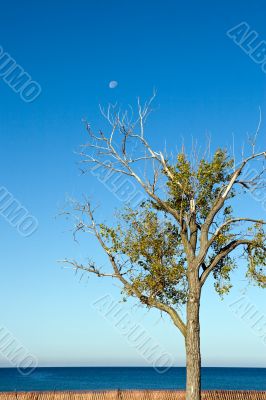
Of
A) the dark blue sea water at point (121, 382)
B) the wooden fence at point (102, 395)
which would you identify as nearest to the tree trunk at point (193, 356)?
the wooden fence at point (102, 395)

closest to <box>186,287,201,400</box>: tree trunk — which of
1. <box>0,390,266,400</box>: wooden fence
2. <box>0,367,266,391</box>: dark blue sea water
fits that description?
<box>0,390,266,400</box>: wooden fence

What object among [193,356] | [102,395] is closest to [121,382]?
[102,395]

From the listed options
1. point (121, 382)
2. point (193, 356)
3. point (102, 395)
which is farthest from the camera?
point (121, 382)

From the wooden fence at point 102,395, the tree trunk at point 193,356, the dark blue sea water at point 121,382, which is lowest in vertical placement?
the dark blue sea water at point 121,382

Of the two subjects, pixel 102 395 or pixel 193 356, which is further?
pixel 102 395

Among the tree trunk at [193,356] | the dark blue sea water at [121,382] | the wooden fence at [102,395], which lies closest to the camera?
the tree trunk at [193,356]

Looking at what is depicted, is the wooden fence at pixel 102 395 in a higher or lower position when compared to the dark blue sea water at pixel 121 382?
higher

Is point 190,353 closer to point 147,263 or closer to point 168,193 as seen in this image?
point 147,263

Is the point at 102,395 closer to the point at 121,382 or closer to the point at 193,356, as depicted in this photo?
the point at 193,356

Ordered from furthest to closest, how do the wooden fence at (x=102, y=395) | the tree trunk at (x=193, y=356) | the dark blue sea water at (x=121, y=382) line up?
the dark blue sea water at (x=121, y=382) → the wooden fence at (x=102, y=395) → the tree trunk at (x=193, y=356)

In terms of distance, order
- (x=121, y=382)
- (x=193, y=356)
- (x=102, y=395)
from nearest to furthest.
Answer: (x=193, y=356), (x=102, y=395), (x=121, y=382)

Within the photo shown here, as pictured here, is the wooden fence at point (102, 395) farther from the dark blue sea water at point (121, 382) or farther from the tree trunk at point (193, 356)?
the dark blue sea water at point (121, 382)

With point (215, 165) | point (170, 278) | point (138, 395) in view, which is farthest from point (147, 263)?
point (138, 395)

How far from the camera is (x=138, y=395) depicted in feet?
86.0
